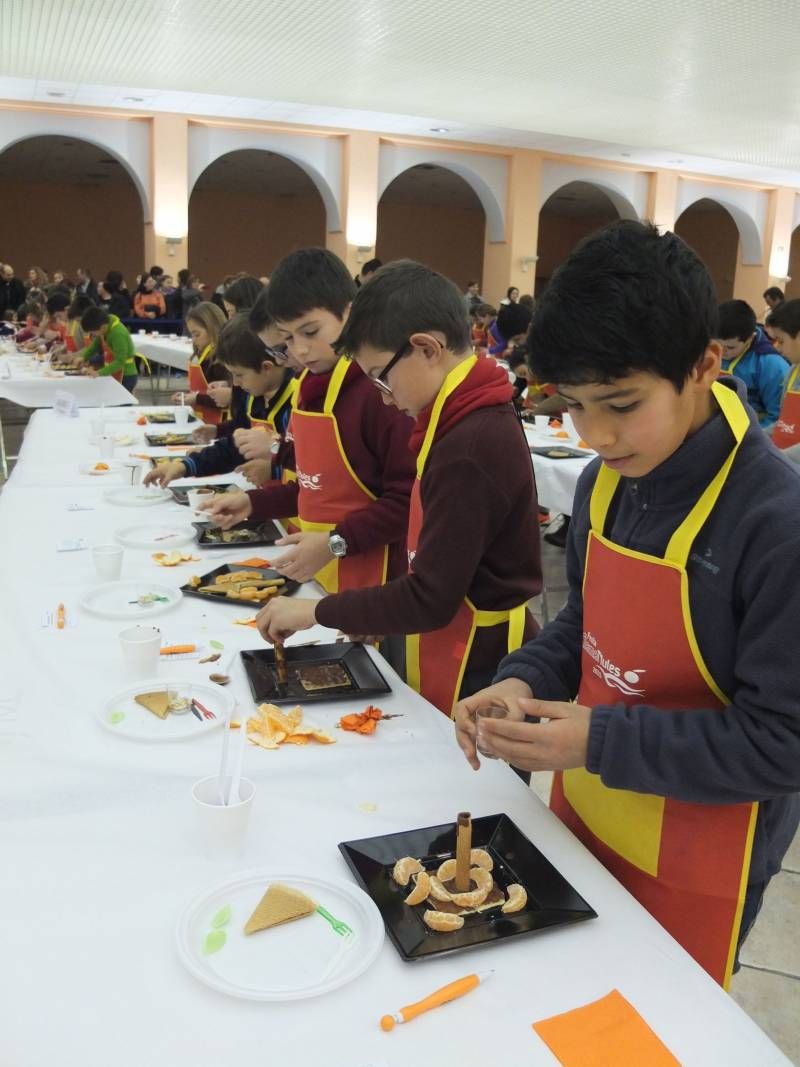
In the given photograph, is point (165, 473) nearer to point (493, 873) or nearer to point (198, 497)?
point (198, 497)

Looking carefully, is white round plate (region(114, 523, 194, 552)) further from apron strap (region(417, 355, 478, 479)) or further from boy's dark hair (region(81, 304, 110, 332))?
boy's dark hair (region(81, 304, 110, 332))

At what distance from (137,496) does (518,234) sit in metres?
14.0

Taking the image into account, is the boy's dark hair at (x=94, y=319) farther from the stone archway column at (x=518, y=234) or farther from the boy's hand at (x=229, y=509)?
the stone archway column at (x=518, y=234)

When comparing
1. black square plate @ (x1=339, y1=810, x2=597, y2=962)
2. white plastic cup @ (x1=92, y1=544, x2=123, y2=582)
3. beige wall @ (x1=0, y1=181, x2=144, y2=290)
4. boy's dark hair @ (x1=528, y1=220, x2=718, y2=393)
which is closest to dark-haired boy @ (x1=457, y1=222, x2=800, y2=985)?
boy's dark hair @ (x1=528, y1=220, x2=718, y2=393)

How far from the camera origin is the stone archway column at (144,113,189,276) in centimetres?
1326

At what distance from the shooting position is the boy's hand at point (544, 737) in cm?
110

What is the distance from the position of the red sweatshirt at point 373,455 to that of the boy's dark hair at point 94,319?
5846 mm

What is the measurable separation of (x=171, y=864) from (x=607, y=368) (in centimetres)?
79

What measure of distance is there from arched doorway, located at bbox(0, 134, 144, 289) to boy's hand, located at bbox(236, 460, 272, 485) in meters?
18.1

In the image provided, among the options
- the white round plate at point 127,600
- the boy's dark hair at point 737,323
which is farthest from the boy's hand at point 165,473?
the boy's dark hair at point 737,323

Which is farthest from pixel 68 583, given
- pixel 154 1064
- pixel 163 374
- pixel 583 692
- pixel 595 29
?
pixel 163 374

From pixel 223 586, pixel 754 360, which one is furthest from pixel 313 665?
pixel 754 360

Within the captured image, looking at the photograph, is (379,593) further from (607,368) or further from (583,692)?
(607,368)

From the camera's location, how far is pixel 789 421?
463cm
